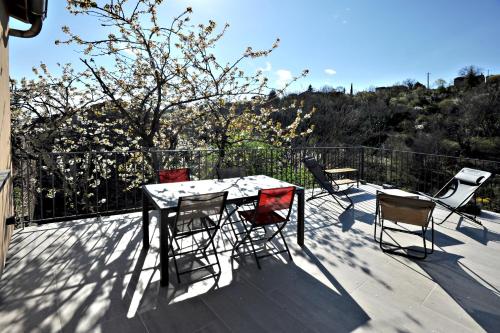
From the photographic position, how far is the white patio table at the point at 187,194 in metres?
2.69

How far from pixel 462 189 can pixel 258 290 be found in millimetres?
4224

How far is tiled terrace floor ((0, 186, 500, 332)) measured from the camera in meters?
2.15

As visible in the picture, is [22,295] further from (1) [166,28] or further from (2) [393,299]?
(1) [166,28]

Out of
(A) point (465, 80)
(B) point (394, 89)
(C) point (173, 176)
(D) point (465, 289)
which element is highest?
(A) point (465, 80)

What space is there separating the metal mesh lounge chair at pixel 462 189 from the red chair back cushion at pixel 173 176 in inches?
164

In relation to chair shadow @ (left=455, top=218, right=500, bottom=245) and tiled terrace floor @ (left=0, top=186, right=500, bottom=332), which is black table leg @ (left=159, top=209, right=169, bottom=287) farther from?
chair shadow @ (left=455, top=218, right=500, bottom=245)

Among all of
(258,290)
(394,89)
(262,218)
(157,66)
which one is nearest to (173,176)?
(262,218)

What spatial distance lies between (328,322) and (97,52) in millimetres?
6287

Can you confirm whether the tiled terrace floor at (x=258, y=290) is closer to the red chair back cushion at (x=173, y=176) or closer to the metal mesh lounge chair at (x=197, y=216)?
the metal mesh lounge chair at (x=197, y=216)

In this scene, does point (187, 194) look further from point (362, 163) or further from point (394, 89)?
point (394, 89)

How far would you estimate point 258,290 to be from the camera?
262 cm

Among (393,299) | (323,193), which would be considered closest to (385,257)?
(393,299)

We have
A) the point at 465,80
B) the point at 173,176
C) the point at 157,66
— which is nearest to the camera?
the point at 173,176

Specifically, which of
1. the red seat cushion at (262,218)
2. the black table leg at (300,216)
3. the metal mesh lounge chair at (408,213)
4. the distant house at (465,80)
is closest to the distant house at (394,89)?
the distant house at (465,80)
